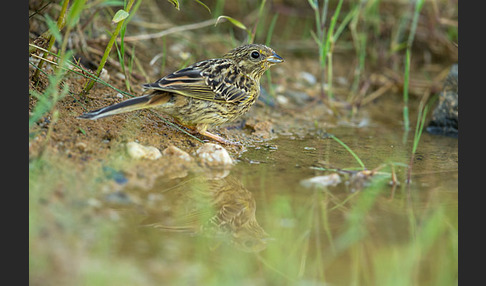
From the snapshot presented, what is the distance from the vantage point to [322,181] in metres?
4.42

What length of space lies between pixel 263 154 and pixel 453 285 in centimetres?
243

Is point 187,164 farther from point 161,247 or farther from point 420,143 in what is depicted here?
point 420,143

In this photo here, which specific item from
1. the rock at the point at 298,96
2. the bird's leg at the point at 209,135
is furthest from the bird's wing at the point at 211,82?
the rock at the point at 298,96

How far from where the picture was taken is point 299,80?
774cm

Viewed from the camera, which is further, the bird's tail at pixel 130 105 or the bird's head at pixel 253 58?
the bird's head at pixel 253 58

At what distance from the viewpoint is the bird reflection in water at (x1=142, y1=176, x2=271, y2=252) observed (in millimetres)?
3461

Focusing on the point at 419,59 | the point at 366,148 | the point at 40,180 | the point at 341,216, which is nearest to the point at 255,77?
the point at 366,148

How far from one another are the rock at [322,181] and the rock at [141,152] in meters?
1.22

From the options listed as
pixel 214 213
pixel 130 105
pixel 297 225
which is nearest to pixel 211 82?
pixel 130 105

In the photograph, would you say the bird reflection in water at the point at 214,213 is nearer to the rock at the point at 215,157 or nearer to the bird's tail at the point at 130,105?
the rock at the point at 215,157

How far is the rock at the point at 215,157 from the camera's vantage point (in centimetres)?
471

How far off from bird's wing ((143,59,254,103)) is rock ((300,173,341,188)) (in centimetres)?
128

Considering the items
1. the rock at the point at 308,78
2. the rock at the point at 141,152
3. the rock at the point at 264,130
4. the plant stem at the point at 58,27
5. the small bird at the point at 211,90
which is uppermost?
the plant stem at the point at 58,27

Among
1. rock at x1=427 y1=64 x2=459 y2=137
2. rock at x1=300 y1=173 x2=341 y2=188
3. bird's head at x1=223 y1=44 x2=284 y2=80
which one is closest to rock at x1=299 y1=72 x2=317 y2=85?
rock at x1=427 y1=64 x2=459 y2=137
